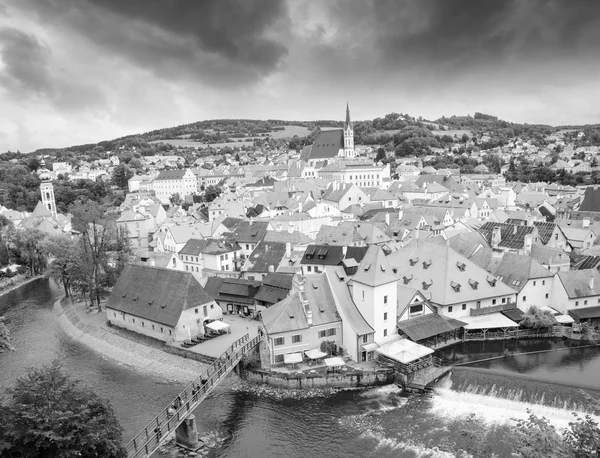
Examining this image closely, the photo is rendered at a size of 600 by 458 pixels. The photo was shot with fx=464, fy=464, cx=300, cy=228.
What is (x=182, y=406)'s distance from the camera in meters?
28.1

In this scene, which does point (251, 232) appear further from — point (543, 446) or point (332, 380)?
point (543, 446)

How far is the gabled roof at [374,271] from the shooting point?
119 feet

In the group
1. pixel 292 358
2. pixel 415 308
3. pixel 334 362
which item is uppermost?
pixel 415 308

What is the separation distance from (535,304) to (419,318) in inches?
491

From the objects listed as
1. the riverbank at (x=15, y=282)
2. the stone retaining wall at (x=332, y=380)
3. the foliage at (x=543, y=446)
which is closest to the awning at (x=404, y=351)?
the stone retaining wall at (x=332, y=380)

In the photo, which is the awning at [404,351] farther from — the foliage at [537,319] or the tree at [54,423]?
the tree at [54,423]

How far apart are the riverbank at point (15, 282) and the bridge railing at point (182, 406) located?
4464 cm

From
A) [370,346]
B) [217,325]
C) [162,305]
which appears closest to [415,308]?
[370,346]

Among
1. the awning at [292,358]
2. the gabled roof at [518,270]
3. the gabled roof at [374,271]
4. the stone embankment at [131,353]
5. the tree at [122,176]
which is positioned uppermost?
the tree at [122,176]

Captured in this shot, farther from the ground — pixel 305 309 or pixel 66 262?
pixel 66 262

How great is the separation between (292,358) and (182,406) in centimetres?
956

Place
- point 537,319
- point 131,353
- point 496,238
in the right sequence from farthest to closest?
point 496,238 < point 131,353 < point 537,319

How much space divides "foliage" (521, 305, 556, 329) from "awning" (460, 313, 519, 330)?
4.04 feet

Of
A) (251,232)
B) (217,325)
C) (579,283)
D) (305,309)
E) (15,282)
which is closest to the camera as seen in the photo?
(305,309)
